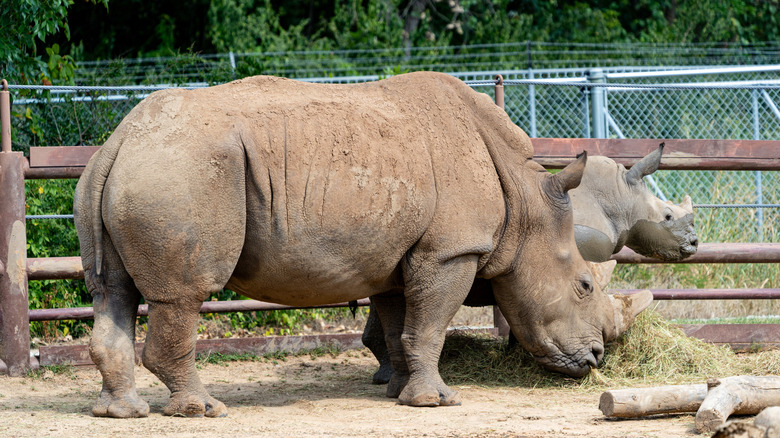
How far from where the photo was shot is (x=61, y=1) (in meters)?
9.22

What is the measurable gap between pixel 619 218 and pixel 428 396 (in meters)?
1.91

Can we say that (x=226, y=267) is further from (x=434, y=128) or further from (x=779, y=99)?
(x=779, y=99)

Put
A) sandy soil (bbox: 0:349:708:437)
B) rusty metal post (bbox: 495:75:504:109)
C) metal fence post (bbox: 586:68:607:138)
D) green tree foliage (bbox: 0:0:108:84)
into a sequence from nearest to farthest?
sandy soil (bbox: 0:349:708:437) < rusty metal post (bbox: 495:75:504:109) < green tree foliage (bbox: 0:0:108:84) < metal fence post (bbox: 586:68:607:138)

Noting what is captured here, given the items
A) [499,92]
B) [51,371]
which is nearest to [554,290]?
[499,92]

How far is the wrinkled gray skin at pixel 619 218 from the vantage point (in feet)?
22.2

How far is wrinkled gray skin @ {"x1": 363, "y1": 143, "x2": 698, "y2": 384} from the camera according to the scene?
6.78 m

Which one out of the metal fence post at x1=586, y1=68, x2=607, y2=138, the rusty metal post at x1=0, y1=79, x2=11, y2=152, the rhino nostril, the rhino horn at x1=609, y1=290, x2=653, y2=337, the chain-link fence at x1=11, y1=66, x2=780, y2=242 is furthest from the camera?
the metal fence post at x1=586, y1=68, x2=607, y2=138

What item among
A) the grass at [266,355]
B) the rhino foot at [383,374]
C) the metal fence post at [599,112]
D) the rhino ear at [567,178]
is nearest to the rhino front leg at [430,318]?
the rhino ear at [567,178]

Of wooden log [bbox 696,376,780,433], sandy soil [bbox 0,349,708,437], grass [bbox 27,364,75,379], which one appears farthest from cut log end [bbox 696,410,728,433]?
grass [bbox 27,364,75,379]

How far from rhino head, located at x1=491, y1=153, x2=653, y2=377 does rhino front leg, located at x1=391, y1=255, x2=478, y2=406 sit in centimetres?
44

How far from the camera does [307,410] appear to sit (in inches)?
230

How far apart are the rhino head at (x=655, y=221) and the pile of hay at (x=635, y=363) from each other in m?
0.50

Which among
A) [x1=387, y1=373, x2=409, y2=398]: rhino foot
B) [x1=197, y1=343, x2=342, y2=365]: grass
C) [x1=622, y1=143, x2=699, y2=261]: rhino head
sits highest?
[x1=622, y1=143, x2=699, y2=261]: rhino head

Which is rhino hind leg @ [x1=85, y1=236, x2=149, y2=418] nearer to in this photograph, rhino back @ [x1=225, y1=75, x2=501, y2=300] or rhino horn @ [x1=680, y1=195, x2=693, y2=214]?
rhino back @ [x1=225, y1=75, x2=501, y2=300]
